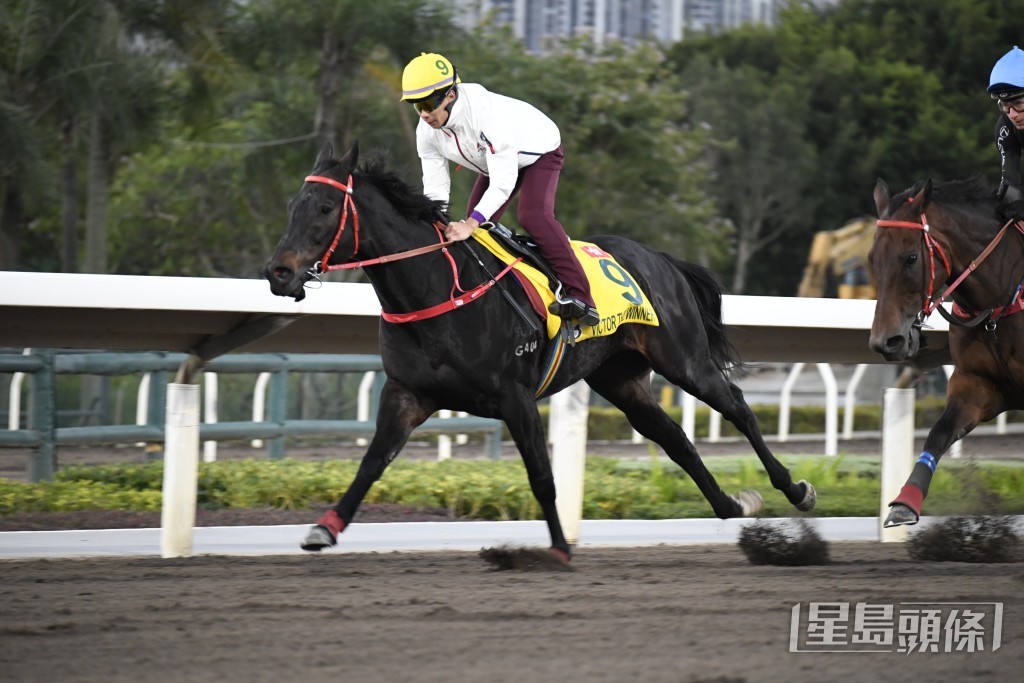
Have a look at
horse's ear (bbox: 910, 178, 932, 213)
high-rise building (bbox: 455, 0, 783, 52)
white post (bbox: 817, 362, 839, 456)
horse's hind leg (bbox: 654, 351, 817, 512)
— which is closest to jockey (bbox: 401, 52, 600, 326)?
horse's hind leg (bbox: 654, 351, 817, 512)

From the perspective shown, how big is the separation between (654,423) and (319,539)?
2.03 meters

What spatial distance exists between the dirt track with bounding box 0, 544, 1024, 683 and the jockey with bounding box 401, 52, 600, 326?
1.34 metres

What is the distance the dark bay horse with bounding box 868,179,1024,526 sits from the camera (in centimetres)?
570

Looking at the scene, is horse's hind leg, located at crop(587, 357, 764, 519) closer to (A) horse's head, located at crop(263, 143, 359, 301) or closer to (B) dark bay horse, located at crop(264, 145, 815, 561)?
(B) dark bay horse, located at crop(264, 145, 815, 561)

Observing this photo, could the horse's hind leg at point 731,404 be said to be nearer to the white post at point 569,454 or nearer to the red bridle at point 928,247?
the white post at point 569,454

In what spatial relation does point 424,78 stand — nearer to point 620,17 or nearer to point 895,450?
point 895,450

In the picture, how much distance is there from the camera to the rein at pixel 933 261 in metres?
5.77

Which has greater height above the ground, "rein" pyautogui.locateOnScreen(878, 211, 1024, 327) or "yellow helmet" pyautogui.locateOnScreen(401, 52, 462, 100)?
"yellow helmet" pyautogui.locateOnScreen(401, 52, 462, 100)

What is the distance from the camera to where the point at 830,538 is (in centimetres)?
730

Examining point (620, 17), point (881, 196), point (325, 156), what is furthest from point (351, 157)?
point (620, 17)

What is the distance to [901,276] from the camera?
5711mm

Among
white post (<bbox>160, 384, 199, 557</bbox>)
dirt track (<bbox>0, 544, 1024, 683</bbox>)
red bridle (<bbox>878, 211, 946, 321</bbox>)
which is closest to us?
dirt track (<bbox>0, 544, 1024, 683</bbox>)

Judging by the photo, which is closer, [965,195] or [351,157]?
[351,157]

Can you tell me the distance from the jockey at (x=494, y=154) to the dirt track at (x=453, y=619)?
52.8 inches
